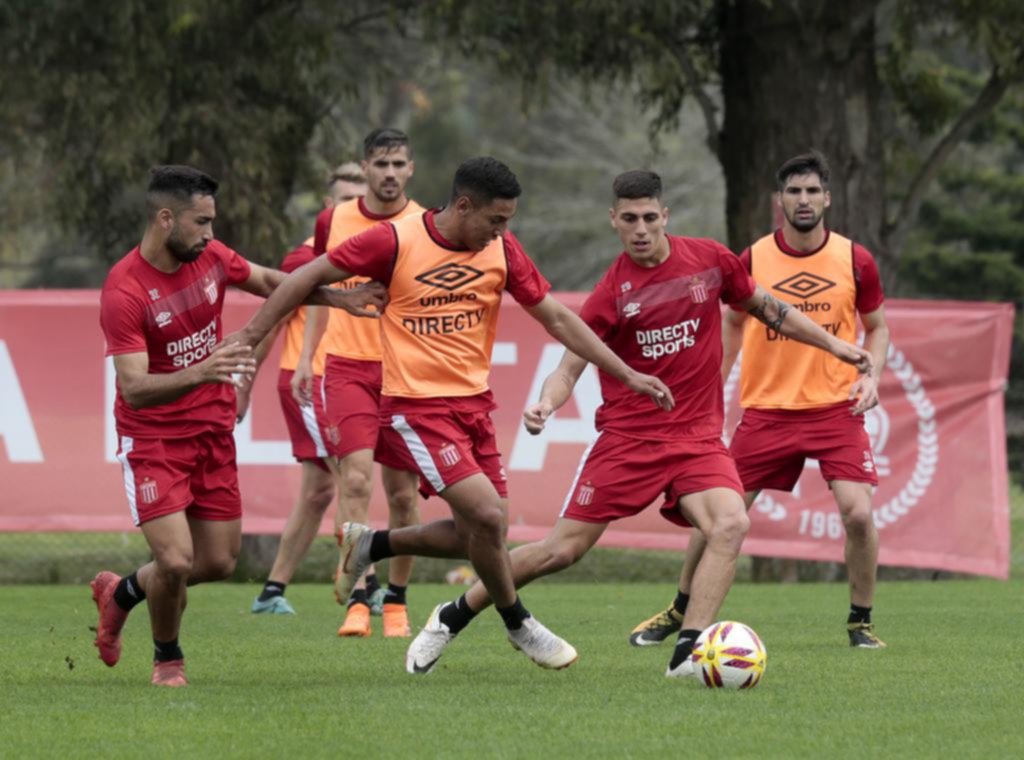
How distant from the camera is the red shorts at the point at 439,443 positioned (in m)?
8.34

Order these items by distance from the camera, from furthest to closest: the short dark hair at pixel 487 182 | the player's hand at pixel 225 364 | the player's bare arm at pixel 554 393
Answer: the player's bare arm at pixel 554 393 → the short dark hair at pixel 487 182 → the player's hand at pixel 225 364

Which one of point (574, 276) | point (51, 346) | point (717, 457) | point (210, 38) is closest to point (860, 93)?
point (210, 38)

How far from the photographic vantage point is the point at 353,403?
11.3 metres

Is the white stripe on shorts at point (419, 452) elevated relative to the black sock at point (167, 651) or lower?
elevated

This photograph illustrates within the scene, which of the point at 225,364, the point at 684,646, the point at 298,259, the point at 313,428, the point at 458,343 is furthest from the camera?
the point at 313,428

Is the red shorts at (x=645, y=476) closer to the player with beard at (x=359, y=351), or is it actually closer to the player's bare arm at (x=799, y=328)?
the player's bare arm at (x=799, y=328)

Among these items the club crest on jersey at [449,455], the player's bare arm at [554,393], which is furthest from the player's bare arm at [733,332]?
the club crest on jersey at [449,455]

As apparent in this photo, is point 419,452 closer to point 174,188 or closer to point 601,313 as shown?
point 601,313

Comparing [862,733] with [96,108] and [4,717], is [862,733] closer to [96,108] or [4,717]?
[4,717]

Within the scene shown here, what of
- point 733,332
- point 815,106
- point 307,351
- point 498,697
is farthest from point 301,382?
point 815,106

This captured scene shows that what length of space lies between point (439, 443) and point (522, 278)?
0.82m

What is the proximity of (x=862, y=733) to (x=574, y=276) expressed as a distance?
33699mm

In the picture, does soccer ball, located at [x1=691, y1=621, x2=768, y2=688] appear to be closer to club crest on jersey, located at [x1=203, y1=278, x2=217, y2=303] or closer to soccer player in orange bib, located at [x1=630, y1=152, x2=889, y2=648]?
soccer player in orange bib, located at [x1=630, y1=152, x2=889, y2=648]

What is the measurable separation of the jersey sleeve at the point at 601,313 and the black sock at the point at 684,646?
4.91 ft
